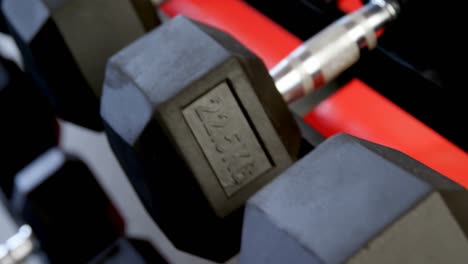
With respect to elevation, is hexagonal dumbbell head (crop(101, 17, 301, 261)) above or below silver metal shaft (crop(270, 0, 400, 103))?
above

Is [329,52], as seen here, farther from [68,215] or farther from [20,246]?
[20,246]

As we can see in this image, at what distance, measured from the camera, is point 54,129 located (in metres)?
0.99

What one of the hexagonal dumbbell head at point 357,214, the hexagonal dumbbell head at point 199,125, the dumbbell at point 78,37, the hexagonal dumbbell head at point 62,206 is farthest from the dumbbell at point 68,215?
the hexagonal dumbbell head at point 357,214

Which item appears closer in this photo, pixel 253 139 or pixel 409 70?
pixel 253 139

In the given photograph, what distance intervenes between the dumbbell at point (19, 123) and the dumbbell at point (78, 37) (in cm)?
18

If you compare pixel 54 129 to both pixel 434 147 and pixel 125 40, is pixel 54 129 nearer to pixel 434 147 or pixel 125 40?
pixel 125 40

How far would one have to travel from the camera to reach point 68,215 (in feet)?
2.78

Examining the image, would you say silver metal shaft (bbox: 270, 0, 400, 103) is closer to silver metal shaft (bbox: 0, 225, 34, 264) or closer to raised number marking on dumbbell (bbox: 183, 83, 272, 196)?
raised number marking on dumbbell (bbox: 183, 83, 272, 196)

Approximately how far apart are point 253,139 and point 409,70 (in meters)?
0.31

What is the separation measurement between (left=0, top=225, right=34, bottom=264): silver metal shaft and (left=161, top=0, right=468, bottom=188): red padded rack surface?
0.42m

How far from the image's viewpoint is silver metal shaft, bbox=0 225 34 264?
886 mm

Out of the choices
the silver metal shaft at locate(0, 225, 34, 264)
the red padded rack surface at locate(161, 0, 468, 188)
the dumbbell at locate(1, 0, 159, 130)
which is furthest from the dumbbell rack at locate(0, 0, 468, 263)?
the dumbbell at locate(1, 0, 159, 130)

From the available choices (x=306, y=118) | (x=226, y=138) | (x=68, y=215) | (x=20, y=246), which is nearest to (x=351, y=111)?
(x=306, y=118)

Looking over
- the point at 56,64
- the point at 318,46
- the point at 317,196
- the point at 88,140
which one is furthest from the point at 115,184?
the point at 317,196
